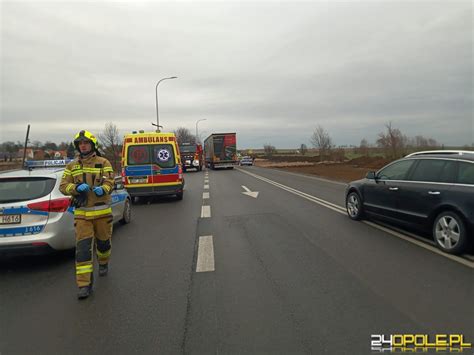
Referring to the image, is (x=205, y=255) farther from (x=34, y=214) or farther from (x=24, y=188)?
(x=24, y=188)

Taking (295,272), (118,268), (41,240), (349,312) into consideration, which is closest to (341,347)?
(349,312)

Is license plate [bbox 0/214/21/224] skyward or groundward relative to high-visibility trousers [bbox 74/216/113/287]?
skyward

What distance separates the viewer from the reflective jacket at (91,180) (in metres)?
3.95

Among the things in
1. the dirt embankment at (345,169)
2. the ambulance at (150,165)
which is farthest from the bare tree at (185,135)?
the ambulance at (150,165)

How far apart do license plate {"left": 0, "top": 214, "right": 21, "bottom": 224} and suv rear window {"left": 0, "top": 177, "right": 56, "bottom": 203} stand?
245mm

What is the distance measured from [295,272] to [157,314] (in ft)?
6.37

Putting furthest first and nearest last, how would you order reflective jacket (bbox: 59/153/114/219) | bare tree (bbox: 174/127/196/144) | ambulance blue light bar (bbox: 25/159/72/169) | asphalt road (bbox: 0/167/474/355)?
bare tree (bbox: 174/127/196/144), ambulance blue light bar (bbox: 25/159/72/169), reflective jacket (bbox: 59/153/114/219), asphalt road (bbox: 0/167/474/355)

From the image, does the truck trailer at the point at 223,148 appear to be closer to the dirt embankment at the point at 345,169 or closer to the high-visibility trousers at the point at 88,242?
the dirt embankment at the point at 345,169

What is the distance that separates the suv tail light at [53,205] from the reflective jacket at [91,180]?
1001mm

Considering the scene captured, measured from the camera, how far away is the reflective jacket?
13.0 ft

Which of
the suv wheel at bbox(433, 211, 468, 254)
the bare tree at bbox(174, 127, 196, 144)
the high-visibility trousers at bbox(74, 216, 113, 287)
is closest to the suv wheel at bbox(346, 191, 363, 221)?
the suv wheel at bbox(433, 211, 468, 254)

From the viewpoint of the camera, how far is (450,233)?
16.0ft

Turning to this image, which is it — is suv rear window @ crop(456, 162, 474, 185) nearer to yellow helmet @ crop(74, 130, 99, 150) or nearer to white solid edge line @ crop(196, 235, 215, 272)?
white solid edge line @ crop(196, 235, 215, 272)

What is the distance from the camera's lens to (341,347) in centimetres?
266
